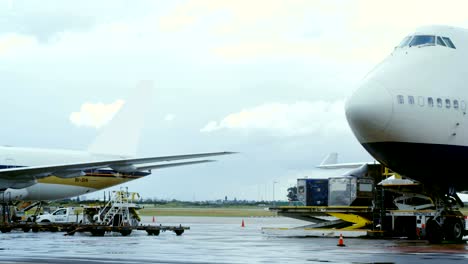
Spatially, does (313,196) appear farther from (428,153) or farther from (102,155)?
(102,155)

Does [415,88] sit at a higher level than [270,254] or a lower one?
higher

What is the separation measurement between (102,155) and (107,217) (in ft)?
42.5

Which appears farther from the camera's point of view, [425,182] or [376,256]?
[425,182]

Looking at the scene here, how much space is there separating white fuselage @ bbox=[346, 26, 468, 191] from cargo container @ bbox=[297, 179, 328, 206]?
6630mm

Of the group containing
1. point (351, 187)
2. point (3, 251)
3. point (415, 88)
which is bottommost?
point (3, 251)

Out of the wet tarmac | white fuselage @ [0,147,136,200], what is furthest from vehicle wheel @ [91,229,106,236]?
white fuselage @ [0,147,136,200]

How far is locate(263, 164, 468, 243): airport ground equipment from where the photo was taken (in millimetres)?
26344

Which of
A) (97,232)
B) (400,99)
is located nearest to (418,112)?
(400,99)

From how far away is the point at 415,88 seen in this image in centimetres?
2369

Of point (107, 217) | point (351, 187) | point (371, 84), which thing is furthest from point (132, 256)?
point (107, 217)

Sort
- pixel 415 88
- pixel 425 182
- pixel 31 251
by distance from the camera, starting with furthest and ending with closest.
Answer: pixel 425 182
pixel 415 88
pixel 31 251

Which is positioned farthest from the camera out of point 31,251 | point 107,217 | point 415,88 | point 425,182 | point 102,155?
point 102,155

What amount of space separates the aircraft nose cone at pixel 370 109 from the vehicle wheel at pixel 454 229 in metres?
4.55

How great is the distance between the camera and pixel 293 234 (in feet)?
99.0
